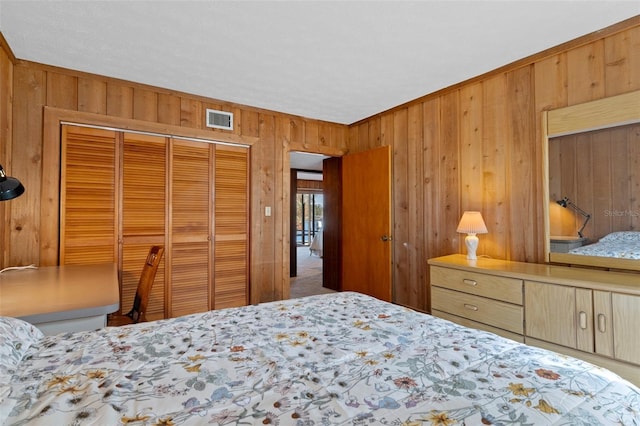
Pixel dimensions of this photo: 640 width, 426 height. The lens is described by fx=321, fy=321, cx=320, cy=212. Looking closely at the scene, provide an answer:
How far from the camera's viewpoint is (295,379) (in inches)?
38.5

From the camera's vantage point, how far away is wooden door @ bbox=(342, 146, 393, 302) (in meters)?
3.80

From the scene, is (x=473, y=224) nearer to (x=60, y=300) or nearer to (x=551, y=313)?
(x=551, y=313)

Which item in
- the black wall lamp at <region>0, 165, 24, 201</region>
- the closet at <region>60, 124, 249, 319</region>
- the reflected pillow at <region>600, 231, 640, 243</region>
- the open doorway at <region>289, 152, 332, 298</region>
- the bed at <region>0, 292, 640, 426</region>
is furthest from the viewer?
the open doorway at <region>289, 152, 332, 298</region>

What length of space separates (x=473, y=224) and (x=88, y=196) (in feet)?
11.2

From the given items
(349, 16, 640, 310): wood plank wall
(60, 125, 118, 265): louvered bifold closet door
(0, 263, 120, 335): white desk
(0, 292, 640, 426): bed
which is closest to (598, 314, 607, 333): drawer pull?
(349, 16, 640, 310): wood plank wall

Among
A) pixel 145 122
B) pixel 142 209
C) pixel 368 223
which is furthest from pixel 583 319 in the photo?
pixel 145 122

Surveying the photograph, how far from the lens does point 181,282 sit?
335 cm

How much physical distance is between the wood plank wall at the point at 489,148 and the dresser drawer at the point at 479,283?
0.52 metres

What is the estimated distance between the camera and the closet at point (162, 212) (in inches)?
114

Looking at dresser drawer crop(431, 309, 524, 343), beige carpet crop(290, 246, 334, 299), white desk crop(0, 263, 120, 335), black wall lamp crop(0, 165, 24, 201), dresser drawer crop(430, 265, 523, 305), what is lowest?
beige carpet crop(290, 246, 334, 299)

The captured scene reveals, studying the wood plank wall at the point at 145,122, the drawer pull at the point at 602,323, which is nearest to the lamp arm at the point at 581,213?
the drawer pull at the point at 602,323

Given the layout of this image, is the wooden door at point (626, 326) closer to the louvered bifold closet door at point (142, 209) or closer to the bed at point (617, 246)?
the bed at point (617, 246)

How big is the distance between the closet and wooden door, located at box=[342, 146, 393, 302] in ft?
4.56

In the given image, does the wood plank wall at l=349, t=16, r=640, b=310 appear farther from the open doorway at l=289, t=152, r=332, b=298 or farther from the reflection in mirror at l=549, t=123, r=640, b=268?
the open doorway at l=289, t=152, r=332, b=298
